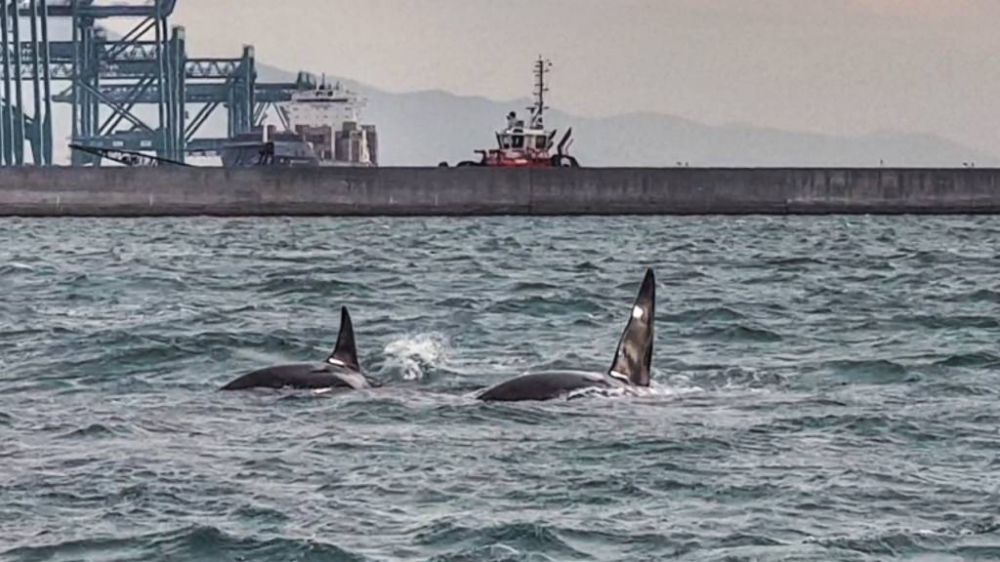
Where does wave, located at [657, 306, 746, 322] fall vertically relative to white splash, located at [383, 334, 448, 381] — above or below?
below

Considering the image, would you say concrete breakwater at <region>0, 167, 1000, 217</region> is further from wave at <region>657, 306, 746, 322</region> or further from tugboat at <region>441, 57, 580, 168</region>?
wave at <region>657, 306, 746, 322</region>

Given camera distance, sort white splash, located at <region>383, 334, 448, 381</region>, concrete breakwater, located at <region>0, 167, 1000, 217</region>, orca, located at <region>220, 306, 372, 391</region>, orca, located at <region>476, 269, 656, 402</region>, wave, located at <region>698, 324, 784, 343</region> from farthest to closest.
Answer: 1. concrete breakwater, located at <region>0, 167, 1000, 217</region>
2. wave, located at <region>698, 324, 784, 343</region>
3. white splash, located at <region>383, 334, 448, 381</region>
4. orca, located at <region>220, 306, 372, 391</region>
5. orca, located at <region>476, 269, 656, 402</region>

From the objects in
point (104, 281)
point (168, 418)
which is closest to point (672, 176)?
point (104, 281)

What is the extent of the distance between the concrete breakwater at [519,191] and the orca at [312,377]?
177 feet

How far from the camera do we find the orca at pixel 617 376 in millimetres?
17938

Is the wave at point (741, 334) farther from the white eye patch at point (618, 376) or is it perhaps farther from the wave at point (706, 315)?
the white eye patch at point (618, 376)

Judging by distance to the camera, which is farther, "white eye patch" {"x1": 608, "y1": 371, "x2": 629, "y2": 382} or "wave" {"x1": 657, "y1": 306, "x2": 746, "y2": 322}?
"wave" {"x1": 657, "y1": 306, "x2": 746, "y2": 322}

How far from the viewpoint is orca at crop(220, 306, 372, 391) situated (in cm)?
1872

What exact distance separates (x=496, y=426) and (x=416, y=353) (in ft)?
19.3

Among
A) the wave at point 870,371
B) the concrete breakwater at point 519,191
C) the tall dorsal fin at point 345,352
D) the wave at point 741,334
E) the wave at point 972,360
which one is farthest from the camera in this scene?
the concrete breakwater at point 519,191

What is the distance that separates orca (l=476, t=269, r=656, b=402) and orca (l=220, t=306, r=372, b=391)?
3.94 ft

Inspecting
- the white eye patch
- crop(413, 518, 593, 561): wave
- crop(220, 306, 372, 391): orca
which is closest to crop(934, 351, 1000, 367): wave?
the white eye patch

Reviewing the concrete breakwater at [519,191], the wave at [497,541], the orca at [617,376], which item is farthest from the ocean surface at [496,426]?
the concrete breakwater at [519,191]

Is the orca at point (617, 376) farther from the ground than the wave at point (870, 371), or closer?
farther from the ground
